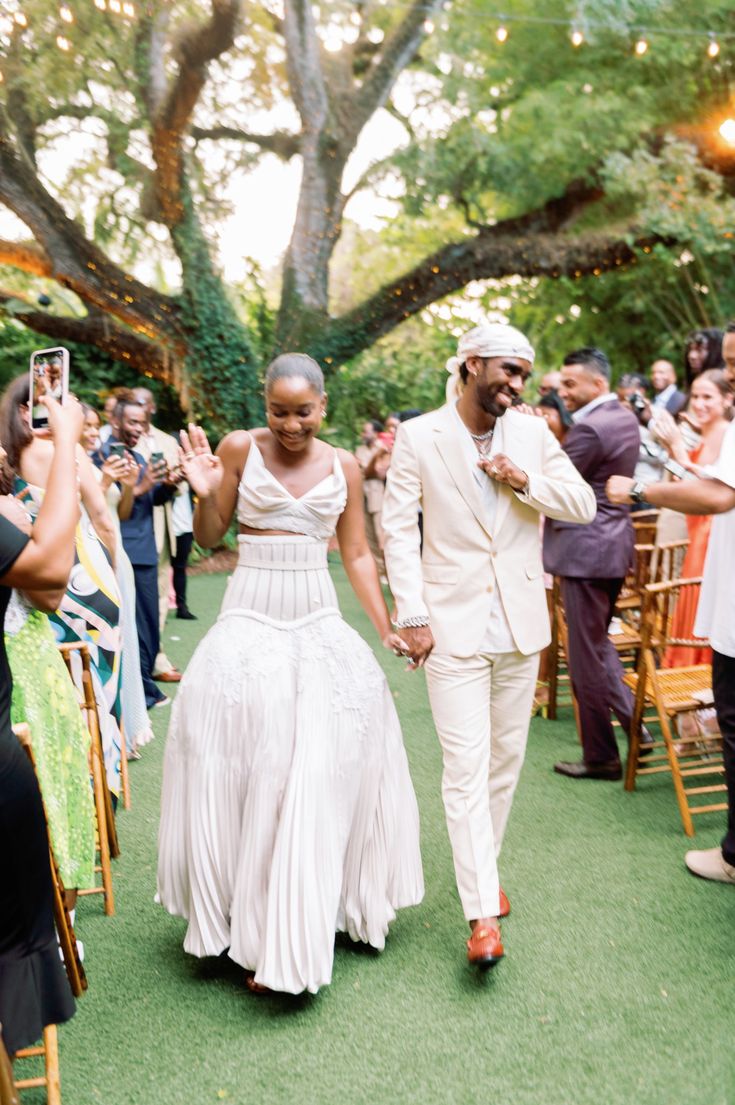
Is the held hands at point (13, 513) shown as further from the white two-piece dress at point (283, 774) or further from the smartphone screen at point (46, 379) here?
the white two-piece dress at point (283, 774)

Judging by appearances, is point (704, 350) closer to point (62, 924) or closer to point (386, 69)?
point (62, 924)

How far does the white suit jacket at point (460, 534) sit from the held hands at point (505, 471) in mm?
63

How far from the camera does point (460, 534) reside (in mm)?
3738

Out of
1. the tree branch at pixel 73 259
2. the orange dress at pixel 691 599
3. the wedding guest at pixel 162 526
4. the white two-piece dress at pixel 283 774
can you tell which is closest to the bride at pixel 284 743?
the white two-piece dress at pixel 283 774

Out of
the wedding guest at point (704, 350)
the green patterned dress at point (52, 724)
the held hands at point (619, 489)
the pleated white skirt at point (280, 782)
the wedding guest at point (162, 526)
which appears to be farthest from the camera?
the wedding guest at point (704, 350)

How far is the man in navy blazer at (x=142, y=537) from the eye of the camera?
21.8 feet

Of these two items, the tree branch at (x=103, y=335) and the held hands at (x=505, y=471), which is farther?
the tree branch at (x=103, y=335)

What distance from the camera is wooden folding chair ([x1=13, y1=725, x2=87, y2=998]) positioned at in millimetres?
2543

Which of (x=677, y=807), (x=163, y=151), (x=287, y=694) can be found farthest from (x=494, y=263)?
(x=287, y=694)

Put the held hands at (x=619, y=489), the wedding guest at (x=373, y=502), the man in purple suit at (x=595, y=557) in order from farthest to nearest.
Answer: the wedding guest at (x=373, y=502) → the man in purple suit at (x=595, y=557) → the held hands at (x=619, y=489)

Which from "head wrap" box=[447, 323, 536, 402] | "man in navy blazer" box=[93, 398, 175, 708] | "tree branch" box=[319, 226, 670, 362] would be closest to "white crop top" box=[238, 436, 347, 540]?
"head wrap" box=[447, 323, 536, 402]

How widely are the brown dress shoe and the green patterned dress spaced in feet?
10.00

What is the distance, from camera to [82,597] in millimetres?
4539

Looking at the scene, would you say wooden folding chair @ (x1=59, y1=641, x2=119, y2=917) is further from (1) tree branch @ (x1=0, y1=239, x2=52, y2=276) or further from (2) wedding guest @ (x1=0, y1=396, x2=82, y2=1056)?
(1) tree branch @ (x1=0, y1=239, x2=52, y2=276)
